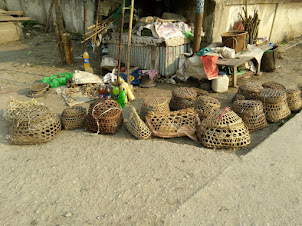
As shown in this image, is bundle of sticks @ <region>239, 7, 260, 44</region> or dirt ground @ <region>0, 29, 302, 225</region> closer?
dirt ground @ <region>0, 29, 302, 225</region>

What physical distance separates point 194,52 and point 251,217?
17.9 feet

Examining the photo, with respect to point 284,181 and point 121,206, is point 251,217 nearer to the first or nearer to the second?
point 284,181

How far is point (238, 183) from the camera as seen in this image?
3.21 metres

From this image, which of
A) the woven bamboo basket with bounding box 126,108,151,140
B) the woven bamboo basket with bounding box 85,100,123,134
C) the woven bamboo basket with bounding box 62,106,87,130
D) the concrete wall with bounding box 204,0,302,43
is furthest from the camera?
the concrete wall with bounding box 204,0,302,43

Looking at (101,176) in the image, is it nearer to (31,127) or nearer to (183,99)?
(31,127)

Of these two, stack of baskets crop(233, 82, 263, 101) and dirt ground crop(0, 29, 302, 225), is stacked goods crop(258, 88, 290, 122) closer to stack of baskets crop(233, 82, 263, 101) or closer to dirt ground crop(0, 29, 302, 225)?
dirt ground crop(0, 29, 302, 225)

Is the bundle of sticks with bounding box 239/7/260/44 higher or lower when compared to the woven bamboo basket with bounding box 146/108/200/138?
higher

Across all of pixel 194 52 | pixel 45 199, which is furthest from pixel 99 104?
pixel 194 52

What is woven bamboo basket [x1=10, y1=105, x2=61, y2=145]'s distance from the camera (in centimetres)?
404

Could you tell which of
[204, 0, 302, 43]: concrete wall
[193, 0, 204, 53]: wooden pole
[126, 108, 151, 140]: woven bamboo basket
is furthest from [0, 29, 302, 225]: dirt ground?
[204, 0, 302, 43]: concrete wall

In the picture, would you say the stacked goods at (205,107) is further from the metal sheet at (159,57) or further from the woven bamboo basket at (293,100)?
the metal sheet at (159,57)

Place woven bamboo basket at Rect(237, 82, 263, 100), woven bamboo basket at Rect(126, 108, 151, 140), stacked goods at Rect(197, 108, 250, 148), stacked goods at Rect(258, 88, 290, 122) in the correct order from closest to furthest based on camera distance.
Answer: stacked goods at Rect(197, 108, 250, 148), woven bamboo basket at Rect(126, 108, 151, 140), stacked goods at Rect(258, 88, 290, 122), woven bamboo basket at Rect(237, 82, 263, 100)

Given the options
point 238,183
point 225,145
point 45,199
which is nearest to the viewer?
point 45,199

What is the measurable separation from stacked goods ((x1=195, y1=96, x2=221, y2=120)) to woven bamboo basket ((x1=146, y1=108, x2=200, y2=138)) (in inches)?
12.7
